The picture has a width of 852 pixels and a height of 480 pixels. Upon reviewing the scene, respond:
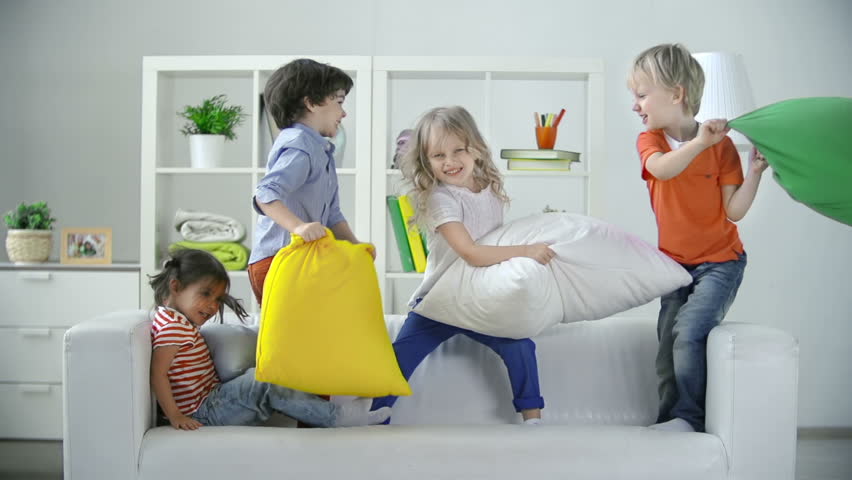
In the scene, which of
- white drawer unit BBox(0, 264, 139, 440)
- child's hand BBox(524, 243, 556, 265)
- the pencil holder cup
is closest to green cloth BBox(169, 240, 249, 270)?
white drawer unit BBox(0, 264, 139, 440)

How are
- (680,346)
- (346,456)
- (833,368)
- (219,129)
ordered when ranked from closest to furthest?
(346,456) → (680,346) → (219,129) → (833,368)

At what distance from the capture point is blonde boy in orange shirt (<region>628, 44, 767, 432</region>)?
6.00 ft

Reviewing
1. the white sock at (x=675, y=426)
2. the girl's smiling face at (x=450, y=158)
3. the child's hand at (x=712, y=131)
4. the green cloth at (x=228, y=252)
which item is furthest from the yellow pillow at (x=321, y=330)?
the green cloth at (x=228, y=252)

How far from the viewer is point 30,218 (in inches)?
117

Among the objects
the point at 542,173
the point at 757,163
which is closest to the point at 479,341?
the point at 757,163

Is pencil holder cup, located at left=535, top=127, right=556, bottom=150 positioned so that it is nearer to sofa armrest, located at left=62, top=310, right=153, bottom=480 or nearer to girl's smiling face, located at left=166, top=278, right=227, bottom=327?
girl's smiling face, located at left=166, top=278, right=227, bottom=327

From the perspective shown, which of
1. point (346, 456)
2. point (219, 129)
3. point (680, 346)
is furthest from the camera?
point (219, 129)

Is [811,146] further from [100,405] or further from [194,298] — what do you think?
[100,405]

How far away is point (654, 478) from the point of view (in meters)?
1.65

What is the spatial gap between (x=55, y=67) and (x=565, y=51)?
2.19 m

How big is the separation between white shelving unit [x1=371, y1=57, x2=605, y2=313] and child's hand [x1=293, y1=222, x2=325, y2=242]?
0.93 m

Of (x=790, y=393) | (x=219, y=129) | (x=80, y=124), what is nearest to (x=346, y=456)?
(x=790, y=393)

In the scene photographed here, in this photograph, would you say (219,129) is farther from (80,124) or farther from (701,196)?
(701,196)

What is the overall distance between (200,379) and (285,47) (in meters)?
1.93
